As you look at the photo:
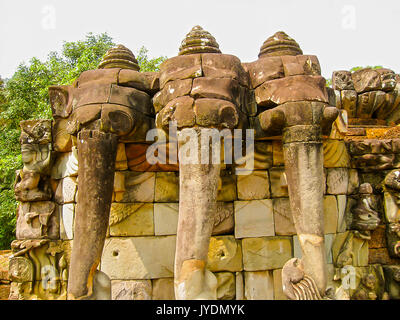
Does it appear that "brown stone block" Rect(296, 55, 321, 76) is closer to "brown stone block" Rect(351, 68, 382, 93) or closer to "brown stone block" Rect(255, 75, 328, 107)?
"brown stone block" Rect(255, 75, 328, 107)

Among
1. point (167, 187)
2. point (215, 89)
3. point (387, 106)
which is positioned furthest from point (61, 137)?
point (387, 106)

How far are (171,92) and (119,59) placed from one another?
1.17 metres

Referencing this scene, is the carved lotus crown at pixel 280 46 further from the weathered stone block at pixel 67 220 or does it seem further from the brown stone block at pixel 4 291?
the brown stone block at pixel 4 291

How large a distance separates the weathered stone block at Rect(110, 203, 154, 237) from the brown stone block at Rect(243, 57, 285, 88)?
209 centimetres

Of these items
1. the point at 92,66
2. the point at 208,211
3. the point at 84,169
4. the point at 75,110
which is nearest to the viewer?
the point at 208,211

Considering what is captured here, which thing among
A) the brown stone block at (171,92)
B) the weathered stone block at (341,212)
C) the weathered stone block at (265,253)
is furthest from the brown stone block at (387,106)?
the brown stone block at (171,92)

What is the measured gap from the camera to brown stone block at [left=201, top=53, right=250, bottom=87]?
416 cm

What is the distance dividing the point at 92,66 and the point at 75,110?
10443mm

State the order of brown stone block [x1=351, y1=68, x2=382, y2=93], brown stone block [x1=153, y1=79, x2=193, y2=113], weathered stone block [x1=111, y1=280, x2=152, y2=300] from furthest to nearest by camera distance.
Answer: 1. brown stone block [x1=351, y1=68, x2=382, y2=93]
2. weathered stone block [x1=111, y1=280, x2=152, y2=300]
3. brown stone block [x1=153, y1=79, x2=193, y2=113]

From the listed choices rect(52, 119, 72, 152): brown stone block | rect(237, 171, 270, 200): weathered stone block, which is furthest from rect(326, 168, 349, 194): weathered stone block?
rect(52, 119, 72, 152): brown stone block

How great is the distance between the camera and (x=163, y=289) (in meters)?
4.58

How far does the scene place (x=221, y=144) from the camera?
3.92 meters
